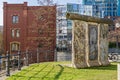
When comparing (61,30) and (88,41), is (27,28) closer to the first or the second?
(61,30)

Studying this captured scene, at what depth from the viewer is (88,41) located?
19.7 metres

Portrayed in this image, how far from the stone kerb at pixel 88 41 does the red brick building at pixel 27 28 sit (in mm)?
30301

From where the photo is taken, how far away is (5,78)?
518 inches

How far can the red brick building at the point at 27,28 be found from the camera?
52000mm

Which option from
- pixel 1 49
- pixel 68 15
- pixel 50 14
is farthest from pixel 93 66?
pixel 1 49

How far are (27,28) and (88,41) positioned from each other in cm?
3682

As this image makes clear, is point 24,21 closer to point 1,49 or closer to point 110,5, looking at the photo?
point 1,49

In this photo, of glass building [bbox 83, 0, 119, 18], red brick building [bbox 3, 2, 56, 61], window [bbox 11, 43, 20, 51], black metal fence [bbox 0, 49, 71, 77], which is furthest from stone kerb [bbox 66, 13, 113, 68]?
glass building [bbox 83, 0, 119, 18]

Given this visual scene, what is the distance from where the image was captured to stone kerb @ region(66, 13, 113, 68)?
18.4m

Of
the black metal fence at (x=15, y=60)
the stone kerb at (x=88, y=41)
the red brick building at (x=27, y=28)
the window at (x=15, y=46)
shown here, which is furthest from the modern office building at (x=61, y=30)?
the stone kerb at (x=88, y=41)

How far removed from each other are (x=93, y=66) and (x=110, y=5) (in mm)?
77029

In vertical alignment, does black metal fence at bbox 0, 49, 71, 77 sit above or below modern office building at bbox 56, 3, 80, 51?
below

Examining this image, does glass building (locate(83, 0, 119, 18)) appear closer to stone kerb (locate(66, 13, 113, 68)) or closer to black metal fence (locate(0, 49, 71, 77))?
black metal fence (locate(0, 49, 71, 77))

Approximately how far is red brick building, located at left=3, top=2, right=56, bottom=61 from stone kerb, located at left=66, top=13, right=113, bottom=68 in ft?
99.4
